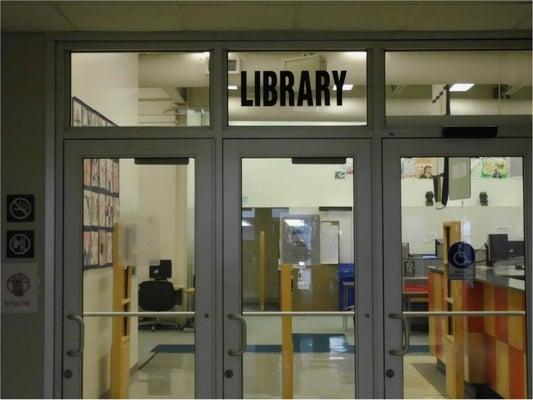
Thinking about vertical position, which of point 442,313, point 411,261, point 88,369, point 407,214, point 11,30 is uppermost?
point 11,30

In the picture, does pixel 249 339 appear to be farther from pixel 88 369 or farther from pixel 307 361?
pixel 88 369

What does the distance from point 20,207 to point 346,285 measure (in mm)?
1956

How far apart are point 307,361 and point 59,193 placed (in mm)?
1786

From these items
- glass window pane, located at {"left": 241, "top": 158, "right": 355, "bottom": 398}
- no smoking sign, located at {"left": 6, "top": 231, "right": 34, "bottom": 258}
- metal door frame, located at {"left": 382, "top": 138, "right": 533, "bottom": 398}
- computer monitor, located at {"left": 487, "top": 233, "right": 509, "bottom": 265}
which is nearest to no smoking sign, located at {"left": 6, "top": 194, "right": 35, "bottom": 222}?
no smoking sign, located at {"left": 6, "top": 231, "right": 34, "bottom": 258}

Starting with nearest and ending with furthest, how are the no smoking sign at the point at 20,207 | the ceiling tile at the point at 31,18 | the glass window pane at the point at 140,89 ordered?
the ceiling tile at the point at 31,18 < the no smoking sign at the point at 20,207 < the glass window pane at the point at 140,89

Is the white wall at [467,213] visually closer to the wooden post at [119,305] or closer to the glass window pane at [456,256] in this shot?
the glass window pane at [456,256]

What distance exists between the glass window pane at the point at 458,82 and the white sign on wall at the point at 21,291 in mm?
2303

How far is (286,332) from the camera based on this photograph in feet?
11.1

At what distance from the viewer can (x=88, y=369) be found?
3.33m

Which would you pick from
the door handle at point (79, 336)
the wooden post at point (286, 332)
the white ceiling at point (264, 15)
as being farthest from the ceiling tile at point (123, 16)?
the door handle at point (79, 336)

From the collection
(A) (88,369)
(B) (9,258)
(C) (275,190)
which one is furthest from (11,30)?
(A) (88,369)

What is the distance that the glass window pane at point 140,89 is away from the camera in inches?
133

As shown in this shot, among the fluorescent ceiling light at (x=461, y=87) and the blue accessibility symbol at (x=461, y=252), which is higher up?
the fluorescent ceiling light at (x=461, y=87)

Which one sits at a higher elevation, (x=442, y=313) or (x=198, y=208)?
(x=198, y=208)
